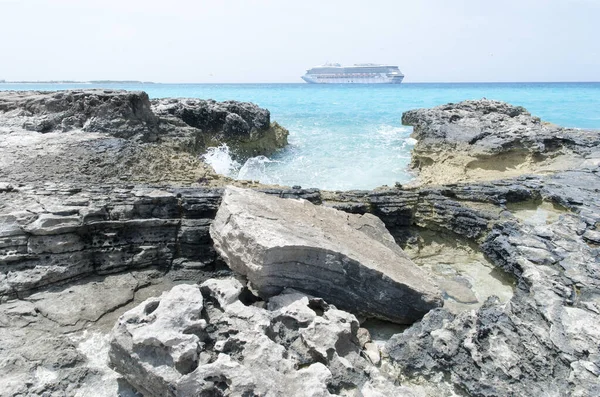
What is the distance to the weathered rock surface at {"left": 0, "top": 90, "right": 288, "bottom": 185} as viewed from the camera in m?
7.75

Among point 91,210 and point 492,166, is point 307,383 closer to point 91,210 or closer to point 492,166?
point 91,210

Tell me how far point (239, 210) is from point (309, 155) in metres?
12.9

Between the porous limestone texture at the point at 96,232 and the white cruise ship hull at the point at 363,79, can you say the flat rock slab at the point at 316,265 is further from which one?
the white cruise ship hull at the point at 363,79

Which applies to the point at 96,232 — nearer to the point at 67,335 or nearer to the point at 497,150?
the point at 67,335

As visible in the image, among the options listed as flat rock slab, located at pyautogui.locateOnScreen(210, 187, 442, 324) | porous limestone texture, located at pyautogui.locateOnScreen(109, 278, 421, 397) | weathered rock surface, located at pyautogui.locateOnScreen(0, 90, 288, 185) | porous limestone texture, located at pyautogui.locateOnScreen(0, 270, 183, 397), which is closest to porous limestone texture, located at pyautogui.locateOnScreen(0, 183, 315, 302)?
porous limestone texture, located at pyautogui.locateOnScreen(0, 270, 183, 397)

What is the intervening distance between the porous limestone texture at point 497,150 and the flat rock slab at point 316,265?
598cm

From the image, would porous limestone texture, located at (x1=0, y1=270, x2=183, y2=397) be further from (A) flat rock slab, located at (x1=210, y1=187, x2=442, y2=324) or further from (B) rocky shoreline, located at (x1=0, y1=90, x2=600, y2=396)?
(A) flat rock slab, located at (x1=210, y1=187, x2=442, y2=324)

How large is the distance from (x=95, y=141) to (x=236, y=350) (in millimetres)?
7840

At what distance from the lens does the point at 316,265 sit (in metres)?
4.50

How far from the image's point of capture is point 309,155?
17406 millimetres

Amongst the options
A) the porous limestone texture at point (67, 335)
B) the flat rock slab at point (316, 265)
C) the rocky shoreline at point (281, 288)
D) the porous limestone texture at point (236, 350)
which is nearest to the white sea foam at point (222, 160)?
the rocky shoreline at point (281, 288)

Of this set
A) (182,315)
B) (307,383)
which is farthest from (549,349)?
(182,315)

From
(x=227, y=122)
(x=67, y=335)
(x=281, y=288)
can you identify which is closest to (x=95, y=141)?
(x=67, y=335)

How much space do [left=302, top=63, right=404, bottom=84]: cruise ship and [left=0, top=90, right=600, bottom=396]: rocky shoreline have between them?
93126mm
